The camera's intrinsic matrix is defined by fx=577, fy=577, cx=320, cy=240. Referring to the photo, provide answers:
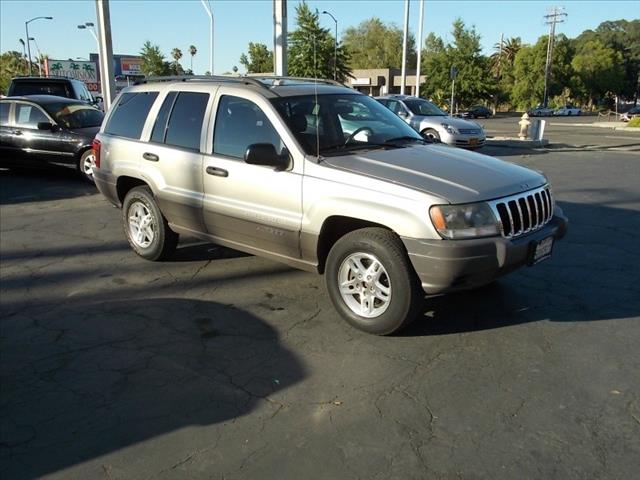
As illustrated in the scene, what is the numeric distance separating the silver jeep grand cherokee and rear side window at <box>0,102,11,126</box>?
7.37 m

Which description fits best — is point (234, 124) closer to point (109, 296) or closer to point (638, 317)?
point (109, 296)

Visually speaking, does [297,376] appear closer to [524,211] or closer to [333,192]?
[333,192]

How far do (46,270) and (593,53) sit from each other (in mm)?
97082

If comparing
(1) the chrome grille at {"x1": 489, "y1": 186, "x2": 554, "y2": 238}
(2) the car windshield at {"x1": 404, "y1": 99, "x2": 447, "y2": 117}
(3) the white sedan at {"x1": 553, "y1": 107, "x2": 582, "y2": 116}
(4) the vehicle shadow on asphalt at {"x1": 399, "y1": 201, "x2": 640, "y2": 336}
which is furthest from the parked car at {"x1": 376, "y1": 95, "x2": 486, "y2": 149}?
(3) the white sedan at {"x1": 553, "y1": 107, "x2": 582, "y2": 116}

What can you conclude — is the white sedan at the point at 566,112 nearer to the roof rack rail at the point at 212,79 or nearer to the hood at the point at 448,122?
the hood at the point at 448,122

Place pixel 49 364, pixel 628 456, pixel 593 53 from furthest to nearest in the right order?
pixel 593 53 → pixel 49 364 → pixel 628 456

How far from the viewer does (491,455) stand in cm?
289

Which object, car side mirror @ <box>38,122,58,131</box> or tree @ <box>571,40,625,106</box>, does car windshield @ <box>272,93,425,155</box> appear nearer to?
car side mirror @ <box>38,122,58,131</box>

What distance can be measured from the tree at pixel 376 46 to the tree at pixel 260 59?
2767cm

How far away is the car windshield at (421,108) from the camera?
57.3 ft

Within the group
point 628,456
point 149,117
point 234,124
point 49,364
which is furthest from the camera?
point 149,117

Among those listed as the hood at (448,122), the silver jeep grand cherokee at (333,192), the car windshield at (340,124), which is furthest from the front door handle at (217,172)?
the hood at (448,122)

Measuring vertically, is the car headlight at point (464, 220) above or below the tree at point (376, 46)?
below

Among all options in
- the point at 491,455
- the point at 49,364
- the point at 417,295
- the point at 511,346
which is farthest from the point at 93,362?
the point at 511,346
